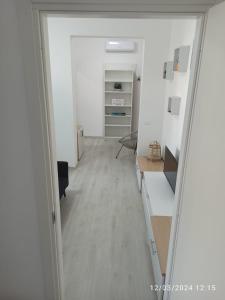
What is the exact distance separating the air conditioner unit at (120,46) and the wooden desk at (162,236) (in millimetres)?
4739

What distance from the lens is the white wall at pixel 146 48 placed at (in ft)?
12.7

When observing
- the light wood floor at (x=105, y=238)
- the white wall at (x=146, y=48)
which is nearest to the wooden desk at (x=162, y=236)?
the light wood floor at (x=105, y=238)

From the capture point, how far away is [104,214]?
3271mm

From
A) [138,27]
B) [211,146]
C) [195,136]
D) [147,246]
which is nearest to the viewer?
[211,146]

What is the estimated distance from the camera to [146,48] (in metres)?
4.03

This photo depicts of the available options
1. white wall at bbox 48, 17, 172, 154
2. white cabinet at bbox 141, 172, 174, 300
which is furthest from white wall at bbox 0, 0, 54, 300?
white wall at bbox 48, 17, 172, 154

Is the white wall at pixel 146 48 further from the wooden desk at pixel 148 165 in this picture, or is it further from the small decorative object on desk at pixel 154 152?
the wooden desk at pixel 148 165

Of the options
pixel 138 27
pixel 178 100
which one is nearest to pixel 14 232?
pixel 178 100

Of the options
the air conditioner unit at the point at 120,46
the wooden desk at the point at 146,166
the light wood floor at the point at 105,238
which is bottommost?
the light wood floor at the point at 105,238

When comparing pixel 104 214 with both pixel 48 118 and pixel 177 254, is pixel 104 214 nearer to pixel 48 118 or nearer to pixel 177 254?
pixel 177 254

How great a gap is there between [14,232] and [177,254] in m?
1.14

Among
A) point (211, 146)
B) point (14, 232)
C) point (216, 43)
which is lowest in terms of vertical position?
point (14, 232)

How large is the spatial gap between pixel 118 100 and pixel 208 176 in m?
5.51

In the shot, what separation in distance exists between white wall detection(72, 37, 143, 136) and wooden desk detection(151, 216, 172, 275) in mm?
4392
